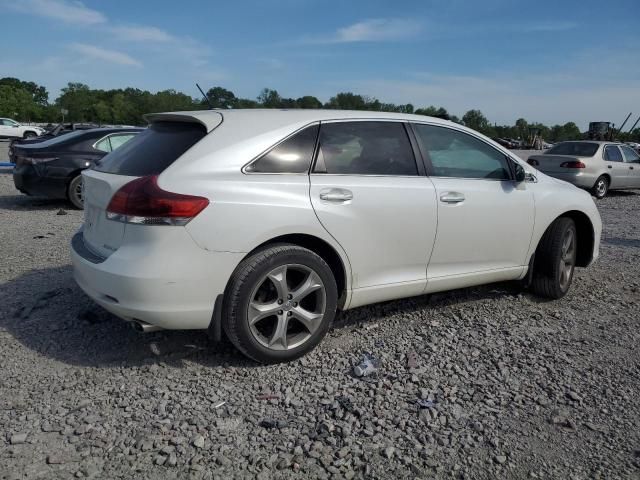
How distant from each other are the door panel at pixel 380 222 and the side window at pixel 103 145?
7.69m

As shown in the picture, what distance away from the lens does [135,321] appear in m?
3.23

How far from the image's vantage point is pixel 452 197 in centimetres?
414

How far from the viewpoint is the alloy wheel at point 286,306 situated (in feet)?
11.2

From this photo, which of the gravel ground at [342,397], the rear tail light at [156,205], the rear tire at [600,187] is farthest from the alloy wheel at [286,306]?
the rear tire at [600,187]

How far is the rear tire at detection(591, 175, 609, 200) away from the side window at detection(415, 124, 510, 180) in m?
11.6

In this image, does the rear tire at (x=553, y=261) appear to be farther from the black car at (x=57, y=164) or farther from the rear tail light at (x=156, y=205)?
the black car at (x=57, y=164)

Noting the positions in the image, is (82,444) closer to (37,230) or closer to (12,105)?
(37,230)

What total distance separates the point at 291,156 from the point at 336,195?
38 cm

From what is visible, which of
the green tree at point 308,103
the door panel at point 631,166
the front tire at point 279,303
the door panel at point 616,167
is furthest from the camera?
the door panel at point 631,166

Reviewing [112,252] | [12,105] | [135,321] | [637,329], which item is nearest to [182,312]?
[135,321]

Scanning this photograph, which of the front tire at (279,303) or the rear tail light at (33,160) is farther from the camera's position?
the rear tail light at (33,160)

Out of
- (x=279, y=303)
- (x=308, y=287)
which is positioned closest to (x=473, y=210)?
(x=308, y=287)

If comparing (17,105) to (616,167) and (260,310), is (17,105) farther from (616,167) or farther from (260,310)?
(260,310)

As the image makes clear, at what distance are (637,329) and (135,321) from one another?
3.70m
